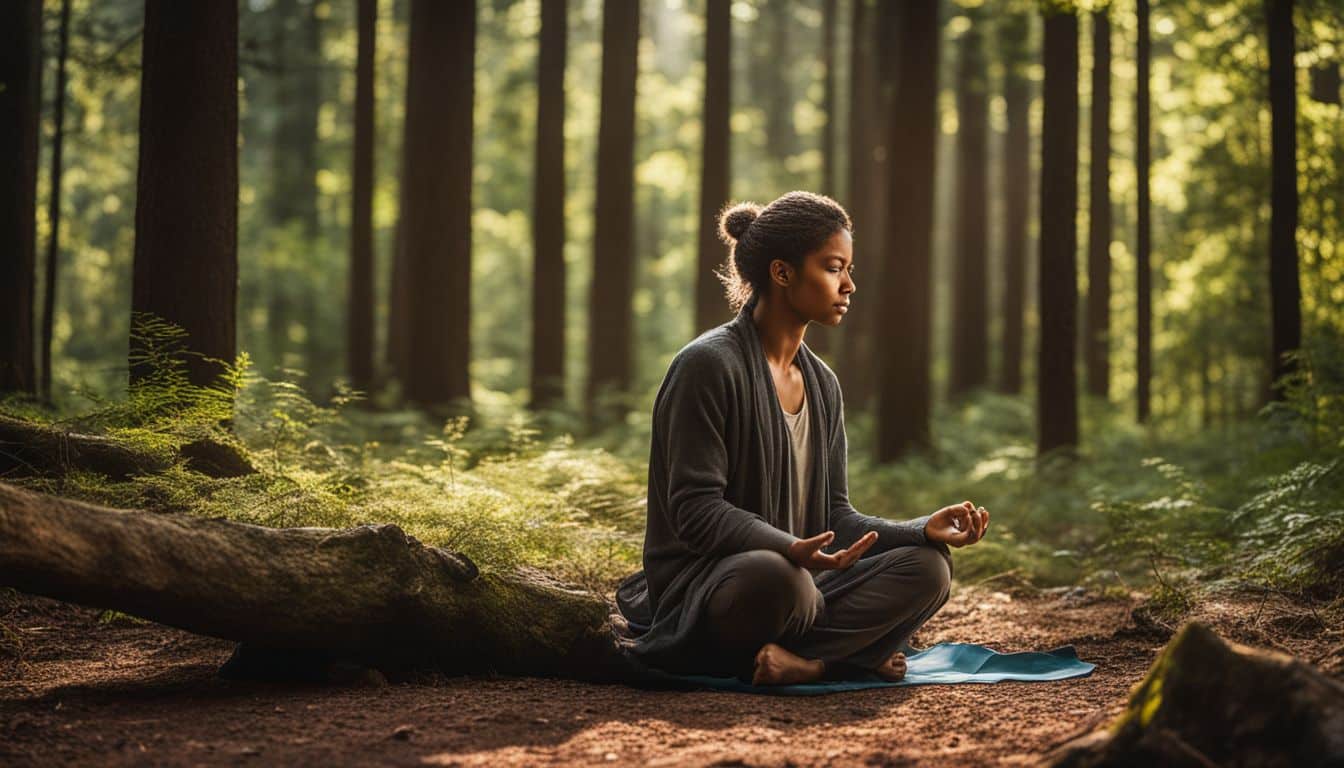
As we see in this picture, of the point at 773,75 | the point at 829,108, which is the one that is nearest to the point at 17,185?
the point at 829,108

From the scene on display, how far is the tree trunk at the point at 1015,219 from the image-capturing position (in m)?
27.4

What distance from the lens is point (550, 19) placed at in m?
20.1

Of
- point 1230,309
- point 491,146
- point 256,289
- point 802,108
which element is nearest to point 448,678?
point 1230,309

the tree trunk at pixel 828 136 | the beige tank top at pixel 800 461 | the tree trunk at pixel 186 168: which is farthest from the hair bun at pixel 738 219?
the tree trunk at pixel 828 136

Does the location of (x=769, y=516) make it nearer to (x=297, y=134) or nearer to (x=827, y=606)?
(x=827, y=606)

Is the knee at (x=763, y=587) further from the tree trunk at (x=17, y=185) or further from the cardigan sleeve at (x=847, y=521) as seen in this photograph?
the tree trunk at (x=17, y=185)

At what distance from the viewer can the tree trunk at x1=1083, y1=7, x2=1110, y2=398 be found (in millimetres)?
17888

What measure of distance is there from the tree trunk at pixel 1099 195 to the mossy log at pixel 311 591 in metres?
13.7

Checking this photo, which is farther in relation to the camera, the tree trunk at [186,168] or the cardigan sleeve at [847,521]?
the tree trunk at [186,168]

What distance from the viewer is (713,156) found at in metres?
19.5

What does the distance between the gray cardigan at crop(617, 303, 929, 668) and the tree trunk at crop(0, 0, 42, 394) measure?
25.1 feet

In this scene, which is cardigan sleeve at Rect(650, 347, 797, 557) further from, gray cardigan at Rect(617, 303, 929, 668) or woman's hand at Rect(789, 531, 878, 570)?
woman's hand at Rect(789, 531, 878, 570)

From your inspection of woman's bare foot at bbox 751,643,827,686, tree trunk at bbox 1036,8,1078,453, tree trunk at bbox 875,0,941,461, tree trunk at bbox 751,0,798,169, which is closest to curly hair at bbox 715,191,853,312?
woman's bare foot at bbox 751,643,827,686

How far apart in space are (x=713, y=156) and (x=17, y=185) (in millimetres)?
11022
